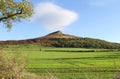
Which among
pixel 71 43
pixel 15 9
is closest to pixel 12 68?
pixel 15 9

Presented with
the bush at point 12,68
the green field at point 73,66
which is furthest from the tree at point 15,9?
the bush at point 12,68

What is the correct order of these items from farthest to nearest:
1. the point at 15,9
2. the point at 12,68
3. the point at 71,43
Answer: the point at 71,43 → the point at 15,9 → the point at 12,68

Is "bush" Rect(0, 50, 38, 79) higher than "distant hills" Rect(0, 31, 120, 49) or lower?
lower

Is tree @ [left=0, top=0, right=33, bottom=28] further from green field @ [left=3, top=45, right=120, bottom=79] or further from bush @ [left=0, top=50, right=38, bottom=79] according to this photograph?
bush @ [left=0, top=50, right=38, bottom=79]

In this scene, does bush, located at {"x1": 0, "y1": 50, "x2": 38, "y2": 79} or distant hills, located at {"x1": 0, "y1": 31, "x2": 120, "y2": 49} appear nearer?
bush, located at {"x1": 0, "y1": 50, "x2": 38, "y2": 79}

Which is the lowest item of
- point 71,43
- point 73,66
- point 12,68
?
point 73,66

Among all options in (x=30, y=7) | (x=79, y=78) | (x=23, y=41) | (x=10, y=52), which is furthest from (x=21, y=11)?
(x=23, y=41)

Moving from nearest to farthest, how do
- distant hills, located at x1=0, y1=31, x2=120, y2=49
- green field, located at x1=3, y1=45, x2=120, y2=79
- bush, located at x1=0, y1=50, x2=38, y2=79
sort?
bush, located at x1=0, y1=50, x2=38, y2=79
green field, located at x1=3, y1=45, x2=120, y2=79
distant hills, located at x1=0, y1=31, x2=120, y2=49

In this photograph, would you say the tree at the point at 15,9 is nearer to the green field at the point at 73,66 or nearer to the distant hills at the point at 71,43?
the green field at the point at 73,66

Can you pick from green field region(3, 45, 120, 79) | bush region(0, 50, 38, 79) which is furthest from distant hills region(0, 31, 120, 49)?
bush region(0, 50, 38, 79)

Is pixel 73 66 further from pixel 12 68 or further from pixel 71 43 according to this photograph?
pixel 71 43

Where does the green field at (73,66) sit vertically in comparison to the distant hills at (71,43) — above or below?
below

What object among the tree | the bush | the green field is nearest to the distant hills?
the green field

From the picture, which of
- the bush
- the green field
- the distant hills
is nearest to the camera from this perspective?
the bush
